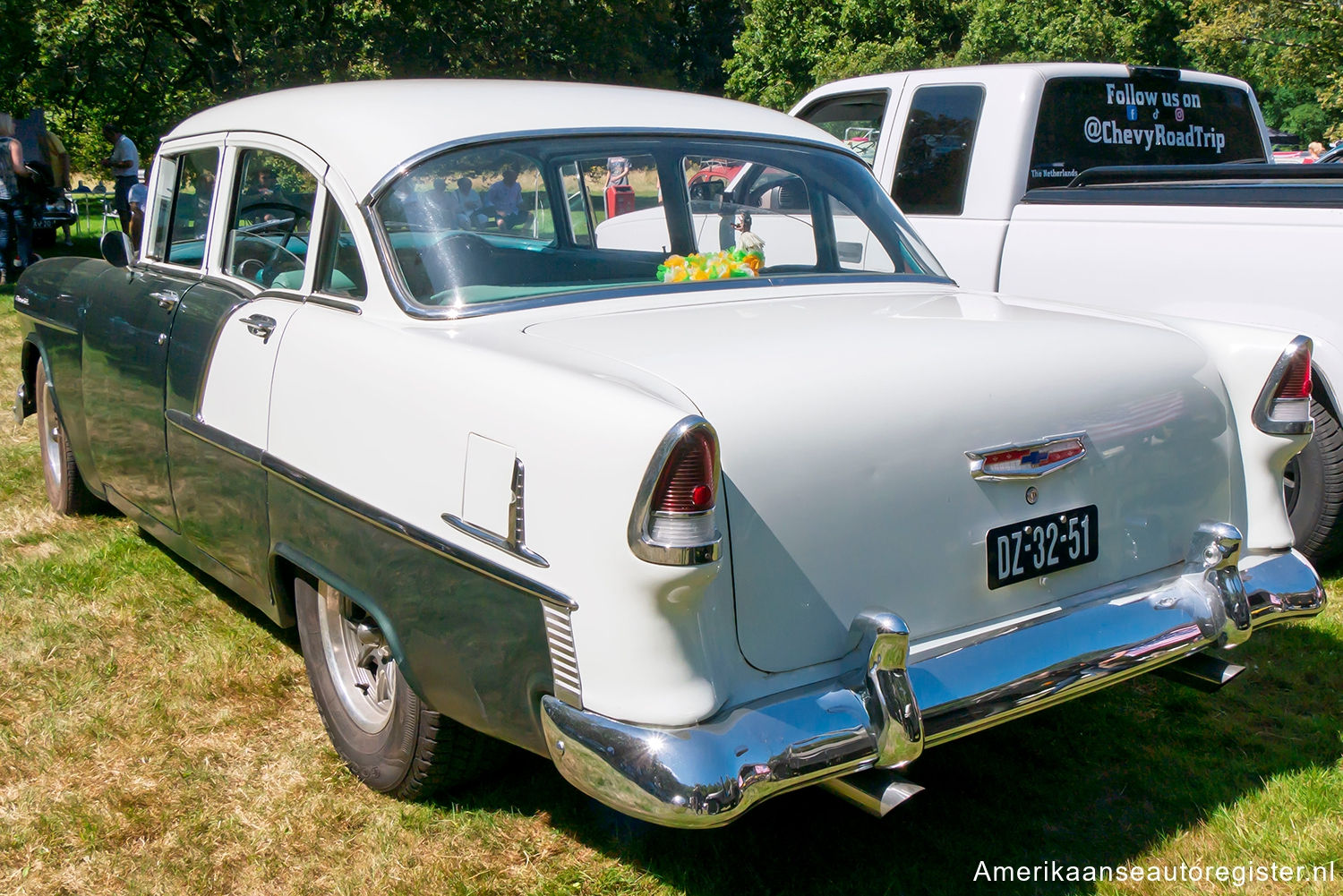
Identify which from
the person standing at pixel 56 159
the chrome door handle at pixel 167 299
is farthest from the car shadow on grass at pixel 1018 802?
the person standing at pixel 56 159

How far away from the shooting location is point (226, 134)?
3746mm

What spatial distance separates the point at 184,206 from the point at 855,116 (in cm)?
388

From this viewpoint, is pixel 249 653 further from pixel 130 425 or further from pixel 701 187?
pixel 701 187

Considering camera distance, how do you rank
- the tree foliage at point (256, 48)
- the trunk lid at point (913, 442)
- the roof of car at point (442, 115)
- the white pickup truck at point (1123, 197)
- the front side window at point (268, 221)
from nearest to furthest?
the trunk lid at point (913, 442) < the roof of car at point (442, 115) < the front side window at point (268, 221) < the white pickup truck at point (1123, 197) < the tree foliage at point (256, 48)

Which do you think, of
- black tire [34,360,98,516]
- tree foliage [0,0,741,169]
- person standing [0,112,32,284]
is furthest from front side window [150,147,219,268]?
tree foliage [0,0,741,169]

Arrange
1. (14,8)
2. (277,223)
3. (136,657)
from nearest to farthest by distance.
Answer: (277,223)
(136,657)
(14,8)

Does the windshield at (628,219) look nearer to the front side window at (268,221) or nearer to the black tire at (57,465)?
the front side window at (268,221)

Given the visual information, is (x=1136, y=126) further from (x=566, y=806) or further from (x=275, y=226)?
(x=566, y=806)

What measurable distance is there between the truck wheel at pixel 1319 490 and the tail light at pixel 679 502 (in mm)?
3021

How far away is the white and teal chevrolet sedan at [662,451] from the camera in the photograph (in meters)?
2.17

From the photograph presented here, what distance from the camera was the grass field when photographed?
2.75 metres

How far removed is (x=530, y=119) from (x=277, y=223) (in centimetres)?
95

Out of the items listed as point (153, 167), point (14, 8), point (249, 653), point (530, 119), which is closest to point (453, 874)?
point (249, 653)

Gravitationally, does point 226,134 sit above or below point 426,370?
above
